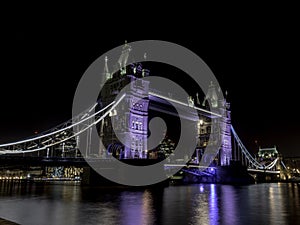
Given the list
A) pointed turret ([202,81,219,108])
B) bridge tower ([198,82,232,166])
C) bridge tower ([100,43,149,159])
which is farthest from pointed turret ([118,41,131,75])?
pointed turret ([202,81,219,108])

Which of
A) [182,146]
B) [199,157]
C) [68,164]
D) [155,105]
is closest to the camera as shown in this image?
[68,164]

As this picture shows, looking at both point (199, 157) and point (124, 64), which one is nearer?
point (124, 64)

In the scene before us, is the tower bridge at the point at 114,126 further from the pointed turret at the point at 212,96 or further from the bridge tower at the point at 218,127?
the pointed turret at the point at 212,96

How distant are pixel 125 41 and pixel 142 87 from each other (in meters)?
8.14

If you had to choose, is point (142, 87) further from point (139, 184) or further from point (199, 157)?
point (199, 157)

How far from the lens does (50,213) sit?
10.9 meters

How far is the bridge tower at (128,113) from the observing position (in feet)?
126

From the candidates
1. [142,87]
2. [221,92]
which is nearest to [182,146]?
[221,92]

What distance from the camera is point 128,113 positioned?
39.3 meters

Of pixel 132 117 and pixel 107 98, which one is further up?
pixel 107 98

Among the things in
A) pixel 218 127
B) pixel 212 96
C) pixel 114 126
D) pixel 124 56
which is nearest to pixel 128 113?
pixel 114 126

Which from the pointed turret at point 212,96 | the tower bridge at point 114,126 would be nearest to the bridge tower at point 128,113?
the tower bridge at point 114,126

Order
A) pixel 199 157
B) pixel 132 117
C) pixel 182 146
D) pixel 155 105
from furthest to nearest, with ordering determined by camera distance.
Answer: pixel 182 146, pixel 199 157, pixel 155 105, pixel 132 117

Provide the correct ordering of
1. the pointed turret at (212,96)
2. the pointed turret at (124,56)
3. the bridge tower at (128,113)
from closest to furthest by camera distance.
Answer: the bridge tower at (128,113) < the pointed turret at (124,56) < the pointed turret at (212,96)
